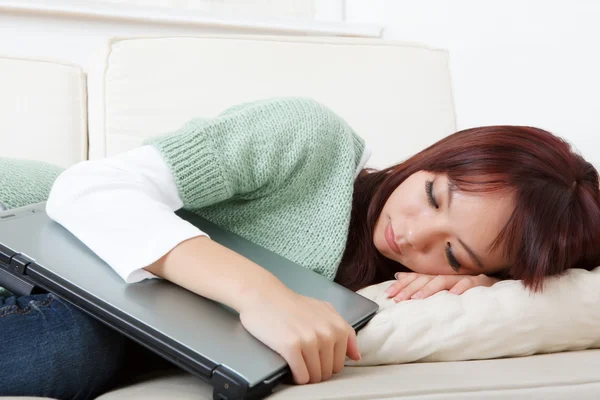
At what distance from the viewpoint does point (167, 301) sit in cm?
71

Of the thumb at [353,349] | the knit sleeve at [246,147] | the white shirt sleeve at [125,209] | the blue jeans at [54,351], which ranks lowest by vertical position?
the blue jeans at [54,351]

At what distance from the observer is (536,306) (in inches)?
32.6

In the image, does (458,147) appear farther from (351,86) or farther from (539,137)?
(351,86)

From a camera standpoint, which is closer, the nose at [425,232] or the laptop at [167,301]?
the laptop at [167,301]

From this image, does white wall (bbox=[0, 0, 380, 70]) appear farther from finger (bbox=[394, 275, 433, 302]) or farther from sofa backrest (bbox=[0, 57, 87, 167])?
finger (bbox=[394, 275, 433, 302])

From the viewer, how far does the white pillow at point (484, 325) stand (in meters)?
0.79

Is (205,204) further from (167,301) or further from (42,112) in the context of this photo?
(42,112)

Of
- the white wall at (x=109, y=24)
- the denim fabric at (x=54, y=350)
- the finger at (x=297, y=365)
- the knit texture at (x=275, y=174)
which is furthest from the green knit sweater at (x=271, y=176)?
the white wall at (x=109, y=24)

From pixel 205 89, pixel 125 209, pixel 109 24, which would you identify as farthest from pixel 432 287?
pixel 109 24

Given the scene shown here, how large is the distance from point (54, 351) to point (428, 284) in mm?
512

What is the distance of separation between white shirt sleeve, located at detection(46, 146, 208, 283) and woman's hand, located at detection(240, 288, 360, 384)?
0.48 ft

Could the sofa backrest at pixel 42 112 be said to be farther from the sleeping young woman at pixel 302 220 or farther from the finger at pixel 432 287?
the finger at pixel 432 287

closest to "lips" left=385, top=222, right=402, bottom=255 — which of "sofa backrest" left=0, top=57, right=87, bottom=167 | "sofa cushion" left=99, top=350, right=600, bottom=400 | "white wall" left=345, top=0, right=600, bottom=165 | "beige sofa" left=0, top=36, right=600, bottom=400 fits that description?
"sofa cushion" left=99, top=350, right=600, bottom=400

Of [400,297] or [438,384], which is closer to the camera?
[438,384]
